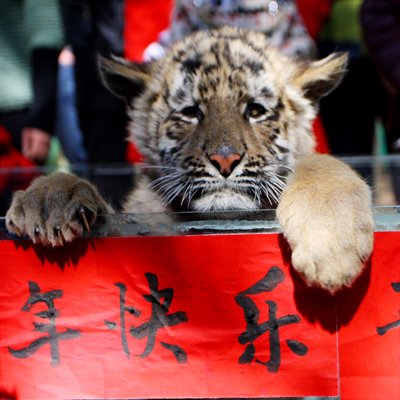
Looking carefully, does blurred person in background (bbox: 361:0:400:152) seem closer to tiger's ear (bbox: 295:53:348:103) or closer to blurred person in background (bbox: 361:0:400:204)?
blurred person in background (bbox: 361:0:400:204)

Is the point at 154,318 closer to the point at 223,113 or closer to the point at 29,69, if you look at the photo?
the point at 223,113

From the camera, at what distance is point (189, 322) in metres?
0.77

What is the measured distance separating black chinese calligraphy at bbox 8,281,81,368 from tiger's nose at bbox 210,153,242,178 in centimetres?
48

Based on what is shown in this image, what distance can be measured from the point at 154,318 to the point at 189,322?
0.25 ft

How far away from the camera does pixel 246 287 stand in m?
0.75

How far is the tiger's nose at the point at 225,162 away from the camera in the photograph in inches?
36.3

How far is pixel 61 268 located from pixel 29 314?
131mm

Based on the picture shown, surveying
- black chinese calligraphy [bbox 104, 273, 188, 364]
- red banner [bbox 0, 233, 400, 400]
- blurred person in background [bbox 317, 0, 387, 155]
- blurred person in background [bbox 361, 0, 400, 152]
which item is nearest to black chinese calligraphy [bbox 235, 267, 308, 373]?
red banner [bbox 0, 233, 400, 400]

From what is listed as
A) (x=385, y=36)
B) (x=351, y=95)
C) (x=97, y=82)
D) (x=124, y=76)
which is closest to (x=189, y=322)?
(x=124, y=76)

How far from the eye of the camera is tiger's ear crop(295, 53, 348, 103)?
1123 millimetres

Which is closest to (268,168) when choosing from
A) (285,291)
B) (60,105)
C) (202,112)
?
(202,112)

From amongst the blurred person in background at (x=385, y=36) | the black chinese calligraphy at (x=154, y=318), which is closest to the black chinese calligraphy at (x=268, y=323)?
the black chinese calligraphy at (x=154, y=318)

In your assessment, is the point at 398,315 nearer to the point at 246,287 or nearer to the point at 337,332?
the point at 337,332

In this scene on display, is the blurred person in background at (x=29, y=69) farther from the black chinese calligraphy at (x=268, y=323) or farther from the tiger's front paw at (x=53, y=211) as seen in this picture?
the black chinese calligraphy at (x=268, y=323)
